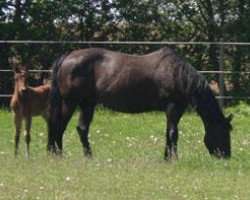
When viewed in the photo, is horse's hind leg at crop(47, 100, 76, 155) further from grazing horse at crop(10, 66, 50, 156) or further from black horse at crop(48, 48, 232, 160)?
grazing horse at crop(10, 66, 50, 156)

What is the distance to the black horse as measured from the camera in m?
12.0

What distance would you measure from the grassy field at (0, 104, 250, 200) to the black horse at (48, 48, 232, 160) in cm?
48

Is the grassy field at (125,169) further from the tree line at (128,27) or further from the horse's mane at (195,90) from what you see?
the tree line at (128,27)

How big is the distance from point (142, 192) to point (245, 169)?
91.4 inches

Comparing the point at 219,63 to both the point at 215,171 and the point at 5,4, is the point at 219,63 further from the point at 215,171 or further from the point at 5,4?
the point at 215,171

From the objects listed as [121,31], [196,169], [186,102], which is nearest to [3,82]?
[121,31]

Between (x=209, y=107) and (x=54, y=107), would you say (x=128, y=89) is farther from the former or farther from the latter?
(x=209, y=107)

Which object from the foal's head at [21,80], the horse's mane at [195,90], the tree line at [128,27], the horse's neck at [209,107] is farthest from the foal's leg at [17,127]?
the tree line at [128,27]

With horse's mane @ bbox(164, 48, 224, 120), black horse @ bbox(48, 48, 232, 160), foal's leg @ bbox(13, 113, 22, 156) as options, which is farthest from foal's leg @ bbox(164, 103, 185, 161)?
foal's leg @ bbox(13, 113, 22, 156)

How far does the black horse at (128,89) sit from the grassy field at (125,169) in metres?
0.48

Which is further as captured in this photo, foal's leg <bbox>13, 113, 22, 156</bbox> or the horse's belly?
the horse's belly

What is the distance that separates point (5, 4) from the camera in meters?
19.7

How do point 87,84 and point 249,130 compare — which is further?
point 249,130

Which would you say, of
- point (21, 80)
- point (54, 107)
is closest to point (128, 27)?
point (21, 80)
